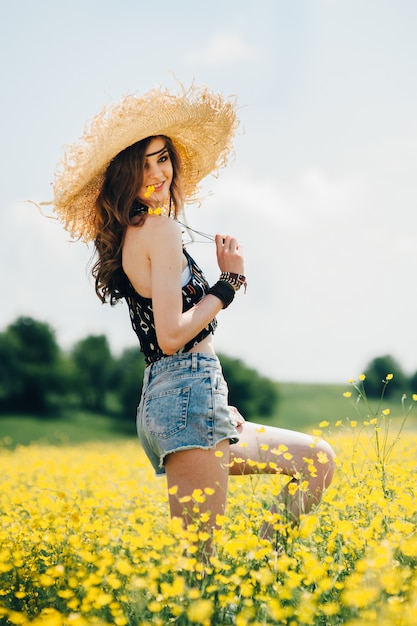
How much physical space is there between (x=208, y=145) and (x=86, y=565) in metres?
3.05

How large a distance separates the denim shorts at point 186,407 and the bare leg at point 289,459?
26cm

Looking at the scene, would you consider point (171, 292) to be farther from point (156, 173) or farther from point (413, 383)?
point (413, 383)

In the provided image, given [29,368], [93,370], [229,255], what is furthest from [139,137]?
[93,370]

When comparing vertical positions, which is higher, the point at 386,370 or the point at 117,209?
the point at 386,370

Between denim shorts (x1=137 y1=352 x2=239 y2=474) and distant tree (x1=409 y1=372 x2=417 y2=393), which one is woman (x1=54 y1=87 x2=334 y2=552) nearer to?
denim shorts (x1=137 y1=352 x2=239 y2=474)

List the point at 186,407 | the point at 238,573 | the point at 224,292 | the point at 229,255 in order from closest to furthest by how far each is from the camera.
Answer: the point at 238,573 → the point at 186,407 → the point at 224,292 → the point at 229,255

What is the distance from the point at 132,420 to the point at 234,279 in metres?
A: 52.2

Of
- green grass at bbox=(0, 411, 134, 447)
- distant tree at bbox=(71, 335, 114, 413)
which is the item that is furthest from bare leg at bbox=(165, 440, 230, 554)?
distant tree at bbox=(71, 335, 114, 413)

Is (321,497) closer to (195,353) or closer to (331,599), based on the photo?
(331,599)

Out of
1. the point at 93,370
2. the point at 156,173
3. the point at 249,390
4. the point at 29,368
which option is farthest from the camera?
the point at 93,370

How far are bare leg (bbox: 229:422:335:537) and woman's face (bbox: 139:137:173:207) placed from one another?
1522mm

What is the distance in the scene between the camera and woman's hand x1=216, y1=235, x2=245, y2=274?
3.99 m

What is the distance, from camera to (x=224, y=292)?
12.5 feet

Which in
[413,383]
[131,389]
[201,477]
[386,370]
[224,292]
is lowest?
[201,477]
